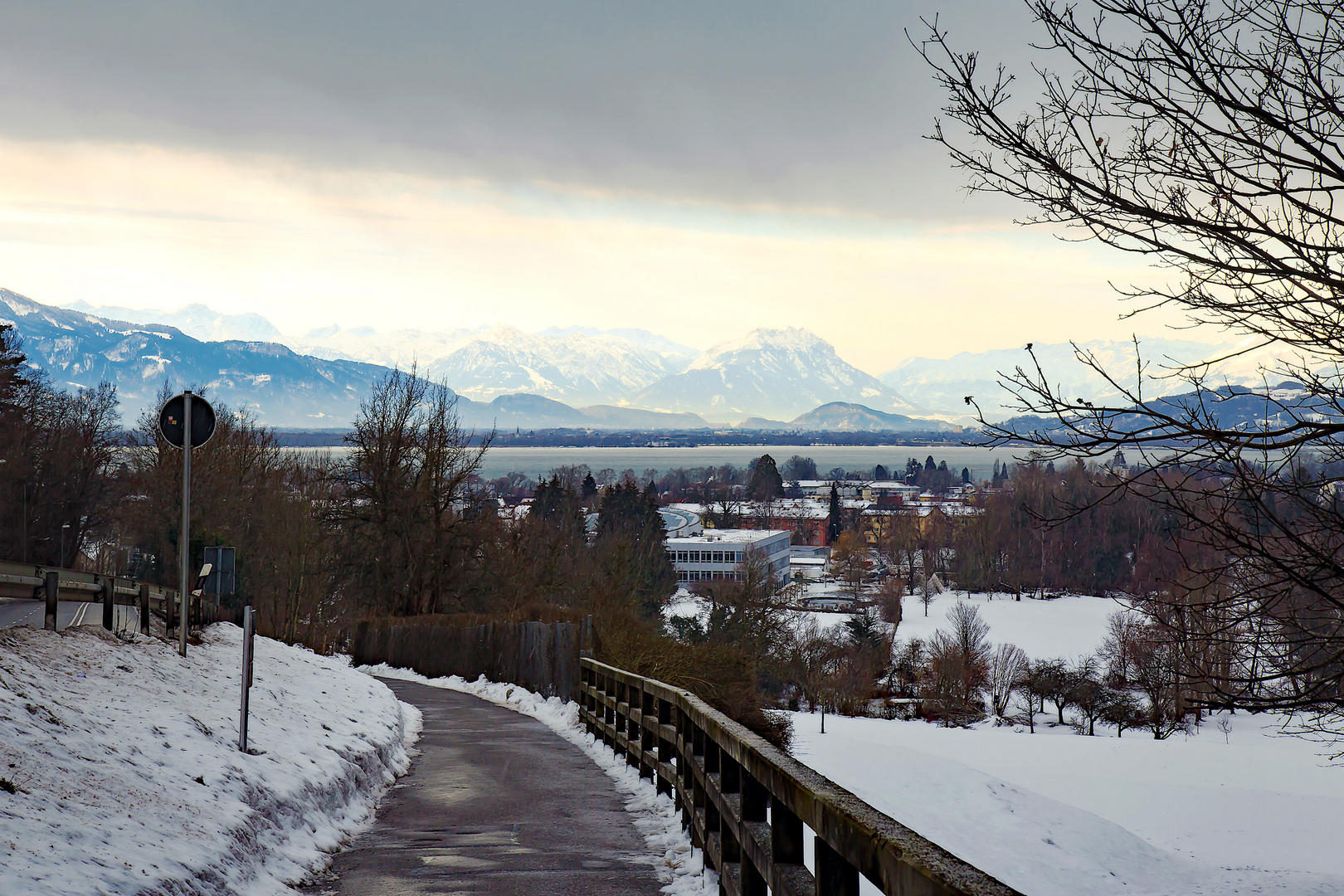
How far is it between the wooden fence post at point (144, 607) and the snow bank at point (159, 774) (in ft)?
1.32

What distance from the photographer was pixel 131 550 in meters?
51.4

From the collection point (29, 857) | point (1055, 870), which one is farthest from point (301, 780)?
point (1055, 870)

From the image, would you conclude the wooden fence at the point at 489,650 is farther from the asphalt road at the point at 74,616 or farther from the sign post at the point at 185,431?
the sign post at the point at 185,431

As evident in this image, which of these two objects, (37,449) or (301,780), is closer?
(301,780)

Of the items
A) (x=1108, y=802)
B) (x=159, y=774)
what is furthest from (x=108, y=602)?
(x=1108, y=802)

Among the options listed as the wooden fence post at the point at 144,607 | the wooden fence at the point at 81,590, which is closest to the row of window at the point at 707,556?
the wooden fence at the point at 81,590

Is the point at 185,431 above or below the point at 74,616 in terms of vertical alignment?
above

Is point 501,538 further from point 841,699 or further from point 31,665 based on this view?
point 31,665

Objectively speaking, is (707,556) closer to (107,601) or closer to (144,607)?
(144,607)

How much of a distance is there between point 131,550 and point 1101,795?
46.7 metres

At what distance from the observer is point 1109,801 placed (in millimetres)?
40688

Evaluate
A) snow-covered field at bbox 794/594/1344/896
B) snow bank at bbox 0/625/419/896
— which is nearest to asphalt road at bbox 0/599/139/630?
snow bank at bbox 0/625/419/896

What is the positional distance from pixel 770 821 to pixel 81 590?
8.52 metres

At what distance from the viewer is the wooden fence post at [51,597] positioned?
947 centimetres
